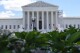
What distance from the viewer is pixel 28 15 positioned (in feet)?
288

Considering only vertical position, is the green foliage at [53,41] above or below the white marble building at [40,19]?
above

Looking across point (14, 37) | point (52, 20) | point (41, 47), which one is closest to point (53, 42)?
point (41, 47)

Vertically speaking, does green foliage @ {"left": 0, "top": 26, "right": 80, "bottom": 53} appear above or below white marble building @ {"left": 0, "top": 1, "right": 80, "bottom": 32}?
above

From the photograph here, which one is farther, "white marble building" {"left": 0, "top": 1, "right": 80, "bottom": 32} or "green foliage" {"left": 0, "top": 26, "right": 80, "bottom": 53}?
"white marble building" {"left": 0, "top": 1, "right": 80, "bottom": 32}

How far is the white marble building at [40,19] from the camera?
8712cm

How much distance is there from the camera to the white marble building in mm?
87125

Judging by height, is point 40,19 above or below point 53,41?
below

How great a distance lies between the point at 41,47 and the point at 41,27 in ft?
244

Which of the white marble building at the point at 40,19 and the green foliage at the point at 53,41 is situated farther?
the white marble building at the point at 40,19

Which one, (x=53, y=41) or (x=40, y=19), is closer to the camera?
(x=53, y=41)

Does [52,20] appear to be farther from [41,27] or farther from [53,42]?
[53,42]

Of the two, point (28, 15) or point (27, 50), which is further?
point (28, 15)

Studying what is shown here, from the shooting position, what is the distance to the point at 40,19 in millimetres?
88750

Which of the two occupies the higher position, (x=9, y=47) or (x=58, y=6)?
(x=9, y=47)
